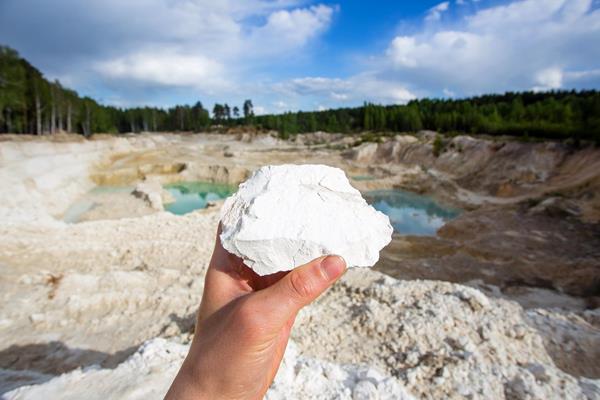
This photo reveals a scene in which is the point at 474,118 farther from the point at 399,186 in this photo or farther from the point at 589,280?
the point at 589,280

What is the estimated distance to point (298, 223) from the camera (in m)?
2.30

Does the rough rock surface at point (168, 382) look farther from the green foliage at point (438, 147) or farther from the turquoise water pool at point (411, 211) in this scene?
the green foliage at point (438, 147)

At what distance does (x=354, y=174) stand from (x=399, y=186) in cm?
731

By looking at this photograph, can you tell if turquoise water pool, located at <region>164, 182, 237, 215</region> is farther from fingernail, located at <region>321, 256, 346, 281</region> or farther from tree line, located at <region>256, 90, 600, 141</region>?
tree line, located at <region>256, 90, 600, 141</region>

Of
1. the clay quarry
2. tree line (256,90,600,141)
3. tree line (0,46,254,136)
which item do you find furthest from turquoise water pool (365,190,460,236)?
tree line (0,46,254,136)

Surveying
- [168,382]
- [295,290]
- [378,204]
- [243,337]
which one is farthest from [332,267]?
[378,204]

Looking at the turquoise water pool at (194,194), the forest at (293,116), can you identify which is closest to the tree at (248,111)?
the forest at (293,116)

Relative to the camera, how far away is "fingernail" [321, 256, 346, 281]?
1954mm

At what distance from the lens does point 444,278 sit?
10055mm

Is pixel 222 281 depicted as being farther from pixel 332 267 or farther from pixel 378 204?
pixel 378 204

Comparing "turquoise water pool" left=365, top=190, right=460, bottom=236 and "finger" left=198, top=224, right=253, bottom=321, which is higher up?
"finger" left=198, top=224, right=253, bottom=321

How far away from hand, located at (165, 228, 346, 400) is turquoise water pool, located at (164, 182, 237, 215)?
20.2 metres

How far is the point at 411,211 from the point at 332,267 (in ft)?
73.1

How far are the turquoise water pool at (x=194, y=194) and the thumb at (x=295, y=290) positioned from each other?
20.4m
